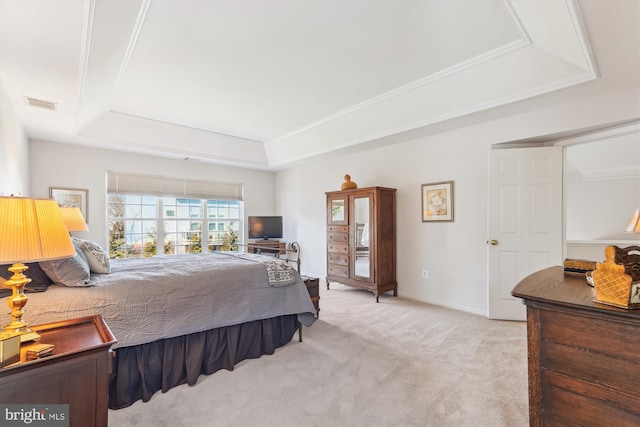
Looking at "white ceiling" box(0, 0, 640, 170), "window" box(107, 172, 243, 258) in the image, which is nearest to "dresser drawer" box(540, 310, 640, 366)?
"white ceiling" box(0, 0, 640, 170)

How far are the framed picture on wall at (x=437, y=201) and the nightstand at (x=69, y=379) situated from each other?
152 inches

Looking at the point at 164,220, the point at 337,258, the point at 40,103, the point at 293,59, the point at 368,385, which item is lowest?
the point at 368,385

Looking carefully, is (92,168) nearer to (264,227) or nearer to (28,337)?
(264,227)

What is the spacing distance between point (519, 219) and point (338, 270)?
260 centimetres

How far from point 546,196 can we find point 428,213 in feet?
4.45

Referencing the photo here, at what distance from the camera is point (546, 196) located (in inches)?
130

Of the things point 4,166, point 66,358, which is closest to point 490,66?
point 66,358

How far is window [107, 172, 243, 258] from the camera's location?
16.5ft

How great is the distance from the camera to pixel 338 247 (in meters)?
4.79

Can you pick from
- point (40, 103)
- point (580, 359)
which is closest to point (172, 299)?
point (580, 359)

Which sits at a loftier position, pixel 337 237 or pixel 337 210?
pixel 337 210

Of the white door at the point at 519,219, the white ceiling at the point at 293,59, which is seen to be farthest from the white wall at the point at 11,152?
the white door at the point at 519,219

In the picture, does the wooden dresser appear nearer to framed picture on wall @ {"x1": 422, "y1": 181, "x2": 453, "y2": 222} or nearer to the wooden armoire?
framed picture on wall @ {"x1": 422, "y1": 181, "x2": 453, "y2": 222}

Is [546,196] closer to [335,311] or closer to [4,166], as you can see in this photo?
[335,311]
